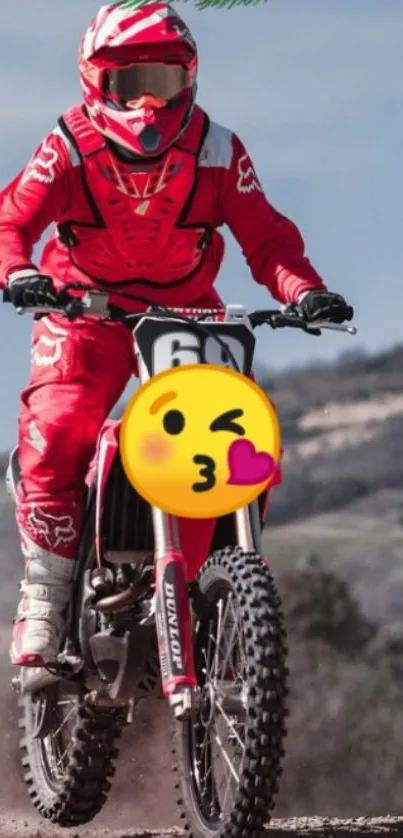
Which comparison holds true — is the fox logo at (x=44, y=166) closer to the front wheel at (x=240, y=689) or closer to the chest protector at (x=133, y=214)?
the chest protector at (x=133, y=214)

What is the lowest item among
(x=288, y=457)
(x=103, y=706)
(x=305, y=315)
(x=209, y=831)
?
(x=209, y=831)

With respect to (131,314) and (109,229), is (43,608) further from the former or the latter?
(109,229)

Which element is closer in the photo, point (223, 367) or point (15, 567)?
point (223, 367)

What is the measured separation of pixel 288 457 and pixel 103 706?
6.04 metres

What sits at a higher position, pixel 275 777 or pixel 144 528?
pixel 144 528

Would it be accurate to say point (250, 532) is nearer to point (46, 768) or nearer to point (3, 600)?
point (46, 768)

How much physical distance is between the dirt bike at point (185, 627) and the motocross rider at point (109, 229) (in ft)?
0.49

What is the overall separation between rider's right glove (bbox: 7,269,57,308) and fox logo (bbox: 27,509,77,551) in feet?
3.19

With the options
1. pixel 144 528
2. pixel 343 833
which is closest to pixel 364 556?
pixel 343 833

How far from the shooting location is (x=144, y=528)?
25.6 feet

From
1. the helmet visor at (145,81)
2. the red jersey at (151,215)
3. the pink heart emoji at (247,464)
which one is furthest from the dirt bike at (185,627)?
the helmet visor at (145,81)

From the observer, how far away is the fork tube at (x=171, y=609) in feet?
24.2

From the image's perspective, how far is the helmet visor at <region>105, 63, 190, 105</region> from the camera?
793 cm

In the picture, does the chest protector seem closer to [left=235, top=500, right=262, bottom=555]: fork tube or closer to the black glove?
the black glove
